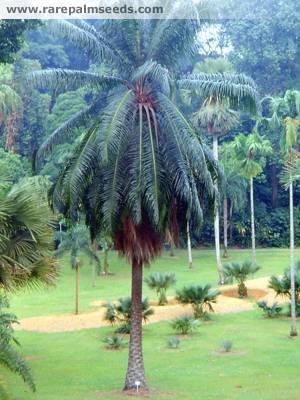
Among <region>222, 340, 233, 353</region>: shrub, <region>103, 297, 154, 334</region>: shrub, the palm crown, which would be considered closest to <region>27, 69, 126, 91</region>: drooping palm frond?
the palm crown

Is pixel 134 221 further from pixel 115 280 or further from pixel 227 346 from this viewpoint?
pixel 115 280

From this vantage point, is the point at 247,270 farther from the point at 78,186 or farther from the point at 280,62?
the point at 280,62

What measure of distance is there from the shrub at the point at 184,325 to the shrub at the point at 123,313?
3.34ft

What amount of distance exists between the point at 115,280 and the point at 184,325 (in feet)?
57.6

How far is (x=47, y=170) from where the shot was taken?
4800 centimetres

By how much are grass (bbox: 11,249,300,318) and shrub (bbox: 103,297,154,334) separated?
10.3ft

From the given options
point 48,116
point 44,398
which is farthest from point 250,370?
point 48,116

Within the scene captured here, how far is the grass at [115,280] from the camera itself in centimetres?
3431

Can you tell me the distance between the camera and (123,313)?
2652 centimetres

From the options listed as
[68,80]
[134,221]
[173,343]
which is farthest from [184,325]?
[68,80]

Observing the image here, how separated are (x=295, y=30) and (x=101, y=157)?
47.7 m

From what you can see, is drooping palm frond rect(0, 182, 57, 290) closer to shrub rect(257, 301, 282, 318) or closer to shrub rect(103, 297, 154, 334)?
shrub rect(103, 297, 154, 334)

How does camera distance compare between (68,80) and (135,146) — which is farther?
(68,80)

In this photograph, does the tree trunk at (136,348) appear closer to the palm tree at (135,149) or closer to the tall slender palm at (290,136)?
the palm tree at (135,149)
